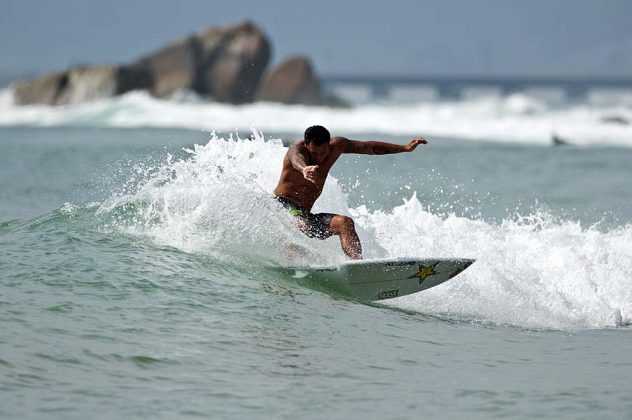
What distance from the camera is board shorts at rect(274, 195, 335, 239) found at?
9.67 metres

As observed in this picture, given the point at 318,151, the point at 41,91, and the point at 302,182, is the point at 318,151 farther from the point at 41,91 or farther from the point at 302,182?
the point at 41,91

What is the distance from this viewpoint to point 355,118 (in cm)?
5403

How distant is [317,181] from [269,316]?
1.58 m

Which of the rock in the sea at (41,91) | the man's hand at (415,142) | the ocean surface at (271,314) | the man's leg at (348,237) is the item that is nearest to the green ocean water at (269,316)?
the ocean surface at (271,314)

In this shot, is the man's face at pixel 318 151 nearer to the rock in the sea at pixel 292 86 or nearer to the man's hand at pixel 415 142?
the man's hand at pixel 415 142

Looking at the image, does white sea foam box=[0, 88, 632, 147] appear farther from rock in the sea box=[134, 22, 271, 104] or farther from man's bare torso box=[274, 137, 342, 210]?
man's bare torso box=[274, 137, 342, 210]

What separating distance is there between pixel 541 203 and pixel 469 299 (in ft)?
31.8

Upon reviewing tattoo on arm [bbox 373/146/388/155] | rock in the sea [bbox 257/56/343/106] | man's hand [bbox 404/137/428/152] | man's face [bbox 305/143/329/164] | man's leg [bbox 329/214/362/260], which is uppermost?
rock in the sea [bbox 257/56/343/106]

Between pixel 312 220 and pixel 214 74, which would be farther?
pixel 214 74


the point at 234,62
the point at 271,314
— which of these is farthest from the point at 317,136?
the point at 234,62

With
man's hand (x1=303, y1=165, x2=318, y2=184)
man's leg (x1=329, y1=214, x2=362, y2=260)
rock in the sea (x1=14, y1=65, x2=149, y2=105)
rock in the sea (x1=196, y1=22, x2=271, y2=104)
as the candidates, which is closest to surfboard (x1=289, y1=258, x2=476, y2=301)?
man's leg (x1=329, y1=214, x2=362, y2=260)

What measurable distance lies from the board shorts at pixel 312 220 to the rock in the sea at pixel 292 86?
52027mm

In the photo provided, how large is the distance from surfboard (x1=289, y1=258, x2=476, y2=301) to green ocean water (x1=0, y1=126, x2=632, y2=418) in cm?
13

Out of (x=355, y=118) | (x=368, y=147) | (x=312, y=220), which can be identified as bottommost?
(x=312, y=220)
